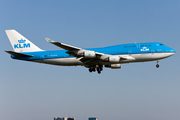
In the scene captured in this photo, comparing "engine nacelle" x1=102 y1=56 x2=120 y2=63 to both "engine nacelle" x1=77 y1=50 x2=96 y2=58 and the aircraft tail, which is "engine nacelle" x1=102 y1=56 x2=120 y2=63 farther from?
the aircraft tail

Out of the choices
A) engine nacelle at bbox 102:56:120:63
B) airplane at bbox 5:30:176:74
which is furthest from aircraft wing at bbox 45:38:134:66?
engine nacelle at bbox 102:56:120:63

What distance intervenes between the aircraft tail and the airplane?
56cm

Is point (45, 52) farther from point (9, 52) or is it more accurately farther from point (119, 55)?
point (119, 55)

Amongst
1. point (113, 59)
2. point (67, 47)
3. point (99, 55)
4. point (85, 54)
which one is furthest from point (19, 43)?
point (113, 59)

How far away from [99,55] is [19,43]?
725 inches

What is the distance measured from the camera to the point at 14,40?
51906 millimetres

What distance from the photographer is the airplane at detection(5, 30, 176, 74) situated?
144 ft

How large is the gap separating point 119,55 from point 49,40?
529 inches

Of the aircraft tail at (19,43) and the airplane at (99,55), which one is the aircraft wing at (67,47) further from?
the aircraft tail at (19,43)

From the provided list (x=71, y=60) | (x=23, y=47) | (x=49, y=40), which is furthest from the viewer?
(x=23, y=47)

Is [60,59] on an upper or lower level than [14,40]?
lower

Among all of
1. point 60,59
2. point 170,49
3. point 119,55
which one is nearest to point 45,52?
point 60,59

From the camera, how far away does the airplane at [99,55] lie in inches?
1732

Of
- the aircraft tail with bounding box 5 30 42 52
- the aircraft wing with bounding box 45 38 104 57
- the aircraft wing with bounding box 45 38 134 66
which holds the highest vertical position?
the aircraft tail with bounding box 5 30 42 52
